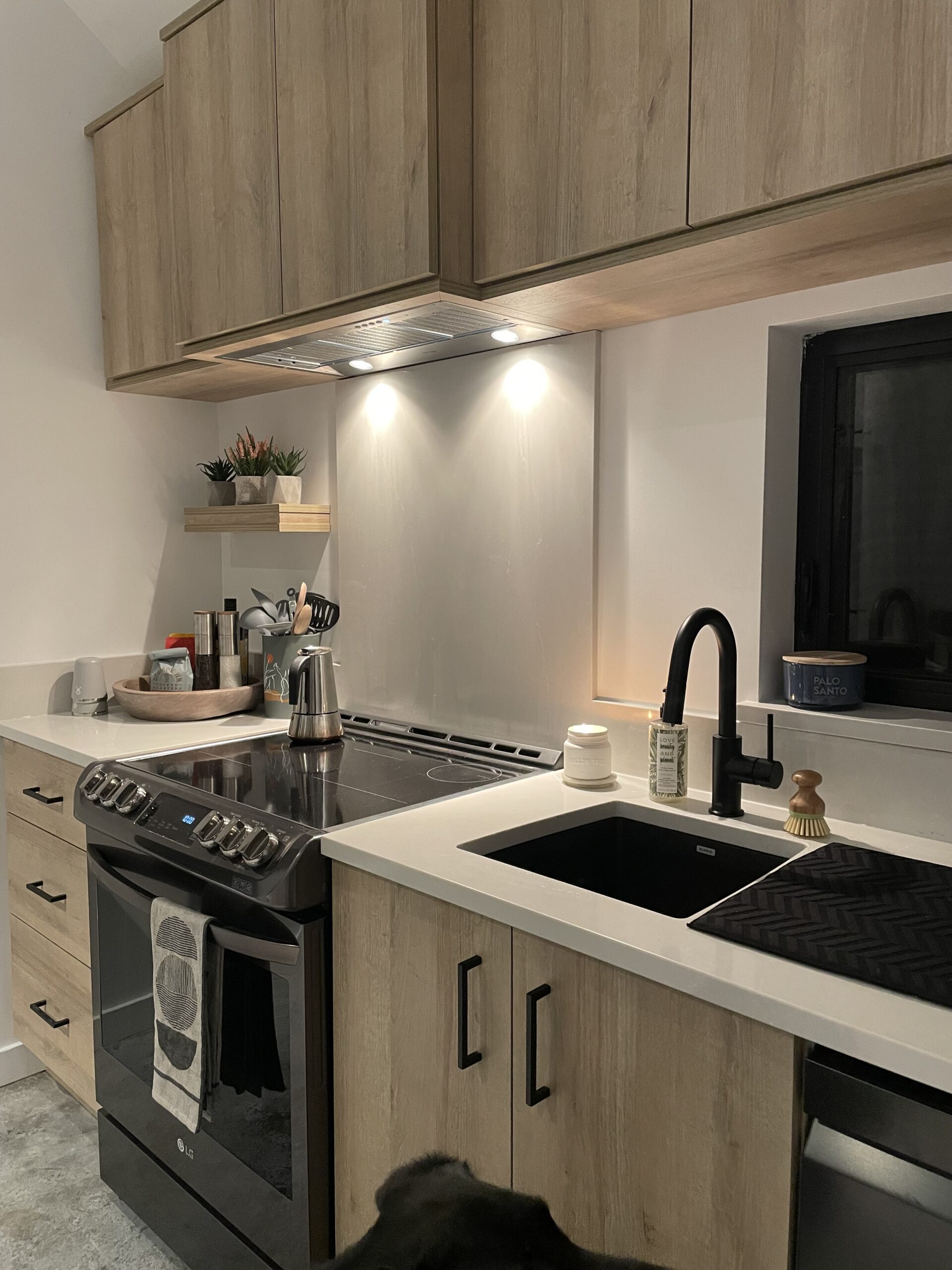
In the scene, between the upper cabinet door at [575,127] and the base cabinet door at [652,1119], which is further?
the upper cabinet door at [575,127]

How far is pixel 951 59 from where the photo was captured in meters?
1.11

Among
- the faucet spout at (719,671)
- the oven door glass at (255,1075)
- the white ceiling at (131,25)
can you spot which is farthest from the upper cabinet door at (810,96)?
the white ceiling at (131,25)

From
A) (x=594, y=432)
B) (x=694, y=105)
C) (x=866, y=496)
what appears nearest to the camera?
(x=694, y=105)

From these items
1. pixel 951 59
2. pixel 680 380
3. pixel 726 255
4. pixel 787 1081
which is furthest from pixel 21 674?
pixel 951 59

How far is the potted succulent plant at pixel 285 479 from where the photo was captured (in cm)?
257

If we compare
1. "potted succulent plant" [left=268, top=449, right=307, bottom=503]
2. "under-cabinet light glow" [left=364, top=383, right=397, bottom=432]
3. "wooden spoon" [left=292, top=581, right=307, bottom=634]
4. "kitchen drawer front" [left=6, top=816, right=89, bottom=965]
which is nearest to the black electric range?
"kitchen drawer front" [left=6, top=816, right=89, bottom=965]

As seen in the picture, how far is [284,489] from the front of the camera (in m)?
2.57

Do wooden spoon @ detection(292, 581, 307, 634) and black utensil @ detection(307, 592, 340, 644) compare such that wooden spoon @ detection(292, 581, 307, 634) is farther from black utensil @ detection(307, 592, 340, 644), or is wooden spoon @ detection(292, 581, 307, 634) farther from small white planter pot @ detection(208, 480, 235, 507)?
small white planter pot @ detection(208, 480, 235, 507)

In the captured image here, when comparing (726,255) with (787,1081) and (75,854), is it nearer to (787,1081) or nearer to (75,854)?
(787,1081)

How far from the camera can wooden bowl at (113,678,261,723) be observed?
251 centimetres

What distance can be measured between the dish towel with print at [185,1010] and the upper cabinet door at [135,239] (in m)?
1.42

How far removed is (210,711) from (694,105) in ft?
6.06

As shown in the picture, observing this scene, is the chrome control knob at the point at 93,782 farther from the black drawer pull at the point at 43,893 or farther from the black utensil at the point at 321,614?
the black utensil at the point at 321,614

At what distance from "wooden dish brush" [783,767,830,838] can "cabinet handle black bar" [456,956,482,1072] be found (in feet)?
1.87
